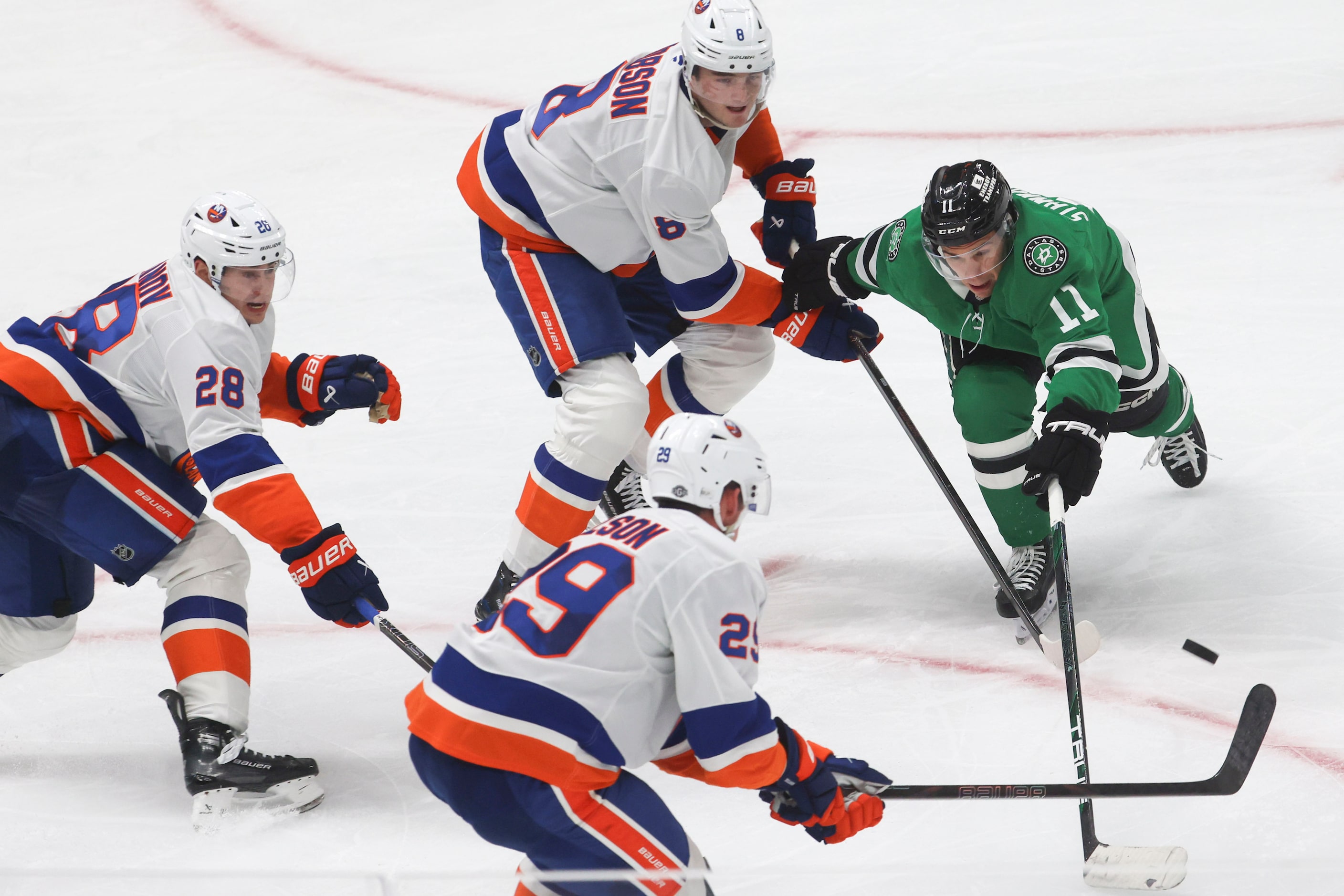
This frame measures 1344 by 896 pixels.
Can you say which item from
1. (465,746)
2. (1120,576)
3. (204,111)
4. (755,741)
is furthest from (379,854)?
(204,111)

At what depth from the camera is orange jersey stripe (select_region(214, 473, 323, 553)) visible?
2811 mm

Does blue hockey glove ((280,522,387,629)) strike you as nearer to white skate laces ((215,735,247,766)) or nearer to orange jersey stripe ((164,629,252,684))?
orange jersey stripe ((164,629,252,684))

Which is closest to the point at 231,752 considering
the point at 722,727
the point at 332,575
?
the point at 332,575

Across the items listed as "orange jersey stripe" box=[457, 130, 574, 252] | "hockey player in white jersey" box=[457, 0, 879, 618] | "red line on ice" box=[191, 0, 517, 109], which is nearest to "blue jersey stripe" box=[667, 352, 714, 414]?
"hockey player in white jersey" box=[457, 0, 879, 618]

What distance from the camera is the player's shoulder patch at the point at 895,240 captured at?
332 centimetres

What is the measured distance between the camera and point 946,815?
8.63ft

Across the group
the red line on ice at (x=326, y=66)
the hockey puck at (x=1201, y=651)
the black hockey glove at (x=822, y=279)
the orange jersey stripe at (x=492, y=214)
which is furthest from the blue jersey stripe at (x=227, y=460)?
the red line on ice at (x=326, y=66)

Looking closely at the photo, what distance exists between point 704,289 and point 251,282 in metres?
0.95

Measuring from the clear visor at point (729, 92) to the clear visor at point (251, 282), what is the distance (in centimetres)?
90

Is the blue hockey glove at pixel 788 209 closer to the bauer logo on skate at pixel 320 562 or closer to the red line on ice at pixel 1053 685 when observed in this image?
the red line on ice at pixel 1053 685

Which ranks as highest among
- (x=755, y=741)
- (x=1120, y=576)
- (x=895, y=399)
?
(x=755, y=741)

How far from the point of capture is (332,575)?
112 inches

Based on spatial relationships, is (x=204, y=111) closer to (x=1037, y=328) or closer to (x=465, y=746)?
(x=1037, y=328)

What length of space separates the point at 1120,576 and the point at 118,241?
14.0ft
